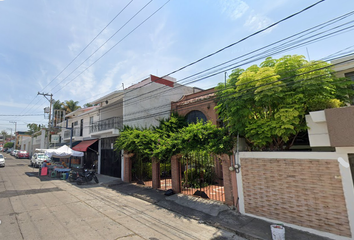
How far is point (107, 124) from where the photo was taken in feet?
58.5

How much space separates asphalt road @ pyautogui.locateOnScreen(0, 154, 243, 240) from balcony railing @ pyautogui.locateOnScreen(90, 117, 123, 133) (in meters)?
8.30

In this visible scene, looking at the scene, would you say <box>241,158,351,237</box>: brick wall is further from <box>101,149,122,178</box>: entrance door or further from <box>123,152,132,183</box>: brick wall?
<box>101,149,122,178</box>: entrance door

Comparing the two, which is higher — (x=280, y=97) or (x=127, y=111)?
(x=127, y=111)

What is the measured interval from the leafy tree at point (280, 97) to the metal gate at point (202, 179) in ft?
9.80

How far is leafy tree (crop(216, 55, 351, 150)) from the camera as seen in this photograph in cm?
605

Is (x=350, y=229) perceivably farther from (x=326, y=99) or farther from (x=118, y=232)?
(x=118, y=232)

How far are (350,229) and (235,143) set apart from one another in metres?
4.10

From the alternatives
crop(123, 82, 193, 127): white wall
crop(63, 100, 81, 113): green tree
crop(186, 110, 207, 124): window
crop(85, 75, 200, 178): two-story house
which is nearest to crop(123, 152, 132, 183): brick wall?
crop(85, 75, 200, 178): two-story house

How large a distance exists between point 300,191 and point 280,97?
10.5ft

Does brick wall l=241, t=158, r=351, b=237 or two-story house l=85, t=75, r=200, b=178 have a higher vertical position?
two-story house l=85, t=75, r=200, b=178

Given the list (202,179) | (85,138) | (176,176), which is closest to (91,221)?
(176,176)

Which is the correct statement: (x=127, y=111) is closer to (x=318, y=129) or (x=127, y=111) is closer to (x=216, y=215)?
(x=216, y=215)

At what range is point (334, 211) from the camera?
5336mm

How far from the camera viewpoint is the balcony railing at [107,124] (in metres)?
16.9
